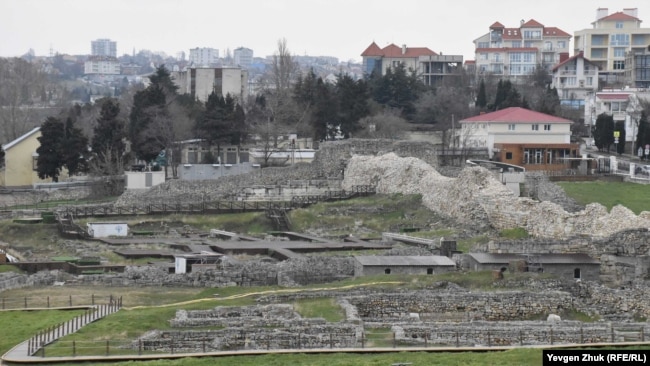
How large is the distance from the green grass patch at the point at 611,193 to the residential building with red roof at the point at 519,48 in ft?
250

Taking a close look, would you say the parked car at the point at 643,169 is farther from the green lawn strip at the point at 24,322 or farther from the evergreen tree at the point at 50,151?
the green lawn strip at the point at 24,322

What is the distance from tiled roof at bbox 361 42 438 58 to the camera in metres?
162

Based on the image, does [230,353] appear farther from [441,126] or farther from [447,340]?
[441,126]

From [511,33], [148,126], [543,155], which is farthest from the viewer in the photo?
[511,33]

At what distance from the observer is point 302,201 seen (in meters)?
73.1

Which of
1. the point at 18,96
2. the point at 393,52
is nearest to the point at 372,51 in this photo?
the point at 393,52

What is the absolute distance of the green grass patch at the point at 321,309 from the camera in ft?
118

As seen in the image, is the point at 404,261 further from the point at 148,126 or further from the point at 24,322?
the point at 148,126

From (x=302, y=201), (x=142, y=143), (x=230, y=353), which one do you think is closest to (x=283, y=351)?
(x=230, y=353)

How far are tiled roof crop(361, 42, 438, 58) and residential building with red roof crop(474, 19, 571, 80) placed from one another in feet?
21.2

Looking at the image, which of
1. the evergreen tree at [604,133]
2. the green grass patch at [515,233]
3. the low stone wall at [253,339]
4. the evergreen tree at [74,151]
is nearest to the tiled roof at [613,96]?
the evergreen tree at [604,133]

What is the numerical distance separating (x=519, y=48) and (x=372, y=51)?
17.6 m

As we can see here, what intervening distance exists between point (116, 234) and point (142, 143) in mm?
22885

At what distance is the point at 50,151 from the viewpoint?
85.9 metres
